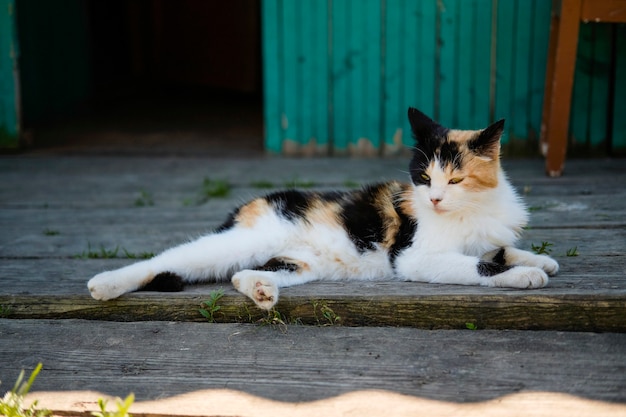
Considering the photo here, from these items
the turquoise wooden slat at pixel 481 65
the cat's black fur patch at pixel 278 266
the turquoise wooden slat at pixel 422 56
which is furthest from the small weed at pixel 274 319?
the turquoise wooden slat at pixel 481 65

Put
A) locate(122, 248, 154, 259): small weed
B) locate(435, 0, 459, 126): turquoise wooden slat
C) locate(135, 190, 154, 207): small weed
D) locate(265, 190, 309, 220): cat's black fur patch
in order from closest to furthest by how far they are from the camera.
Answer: locate(265, 190, 309, 220): cat's black fur patch, locate(122, 248, 154, 259): small weed, locate(135, 190, 154, 207): small weed, locate(435, 0, 459, 126): turquoise wooden slat

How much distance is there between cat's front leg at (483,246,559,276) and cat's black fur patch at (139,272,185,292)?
1.13m

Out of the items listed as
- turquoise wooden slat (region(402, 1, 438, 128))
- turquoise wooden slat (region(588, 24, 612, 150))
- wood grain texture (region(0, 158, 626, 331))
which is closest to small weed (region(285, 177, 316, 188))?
wood grain texture (region(0, 158, 626, 331))

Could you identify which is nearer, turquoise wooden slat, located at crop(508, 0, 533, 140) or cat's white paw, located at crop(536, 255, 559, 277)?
cat's white paw, located at crop(536, 255, 559, 277)

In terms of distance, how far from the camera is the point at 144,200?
13.4ft

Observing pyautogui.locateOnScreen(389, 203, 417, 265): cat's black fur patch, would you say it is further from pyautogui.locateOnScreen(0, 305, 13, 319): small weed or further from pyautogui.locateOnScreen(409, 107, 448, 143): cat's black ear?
pyautogui.locateOnScreen(0, 305, 13, 319): small weed

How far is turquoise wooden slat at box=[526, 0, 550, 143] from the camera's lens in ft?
16.2

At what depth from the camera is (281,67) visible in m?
5.34

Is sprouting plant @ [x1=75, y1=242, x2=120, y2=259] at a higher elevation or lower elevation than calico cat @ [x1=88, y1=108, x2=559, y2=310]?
lower

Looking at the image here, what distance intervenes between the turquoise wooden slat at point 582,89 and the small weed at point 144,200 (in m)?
3.18

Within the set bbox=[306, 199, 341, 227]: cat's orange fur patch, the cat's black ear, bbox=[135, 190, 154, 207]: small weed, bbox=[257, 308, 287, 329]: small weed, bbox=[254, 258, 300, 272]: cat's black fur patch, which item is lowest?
bbox=[135, 190, 154, 207]: small weed

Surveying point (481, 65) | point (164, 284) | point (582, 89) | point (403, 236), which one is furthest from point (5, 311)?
point (582, 89)

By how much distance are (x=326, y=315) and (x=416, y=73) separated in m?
3.42

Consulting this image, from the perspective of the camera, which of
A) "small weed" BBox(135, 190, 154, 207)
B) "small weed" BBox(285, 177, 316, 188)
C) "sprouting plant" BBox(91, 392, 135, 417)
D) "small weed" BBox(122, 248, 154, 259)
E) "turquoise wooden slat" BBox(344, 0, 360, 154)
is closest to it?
"sprouting plant" BBox(91, 392, 135, 417)
